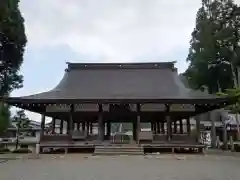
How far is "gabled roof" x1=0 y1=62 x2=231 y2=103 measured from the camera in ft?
60.3

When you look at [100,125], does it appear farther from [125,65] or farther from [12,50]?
[12,50]

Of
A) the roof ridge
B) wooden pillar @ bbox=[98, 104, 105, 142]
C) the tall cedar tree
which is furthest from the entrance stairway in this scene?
the tall cedar tree

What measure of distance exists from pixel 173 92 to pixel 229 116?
61.4 feet

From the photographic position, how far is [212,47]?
28.3 meters

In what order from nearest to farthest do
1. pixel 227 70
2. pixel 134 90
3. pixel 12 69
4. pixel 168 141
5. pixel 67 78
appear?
1. pixel 168 141
2. pixel 134 90
3. pixel 67 78
4. pixel 12 69
5. pixel 227 70

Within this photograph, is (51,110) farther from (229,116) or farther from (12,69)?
(229,116)

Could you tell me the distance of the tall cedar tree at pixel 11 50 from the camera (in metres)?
24.9

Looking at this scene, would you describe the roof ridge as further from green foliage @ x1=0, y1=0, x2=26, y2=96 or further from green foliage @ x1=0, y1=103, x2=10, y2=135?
green foliage @ x1=0, y1=103, x2=10, y2=135

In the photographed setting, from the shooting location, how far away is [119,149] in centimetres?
1750

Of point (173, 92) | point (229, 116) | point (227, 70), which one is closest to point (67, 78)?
point (173, 92)

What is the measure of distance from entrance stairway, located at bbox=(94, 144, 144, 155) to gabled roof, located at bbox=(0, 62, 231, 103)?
266 centimetres

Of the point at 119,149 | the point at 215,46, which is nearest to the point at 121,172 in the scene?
the point at 119,149

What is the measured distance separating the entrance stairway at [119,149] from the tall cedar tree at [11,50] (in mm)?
9573

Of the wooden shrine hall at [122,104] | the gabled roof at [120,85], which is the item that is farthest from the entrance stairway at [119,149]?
the gabled roof at [120,85]
